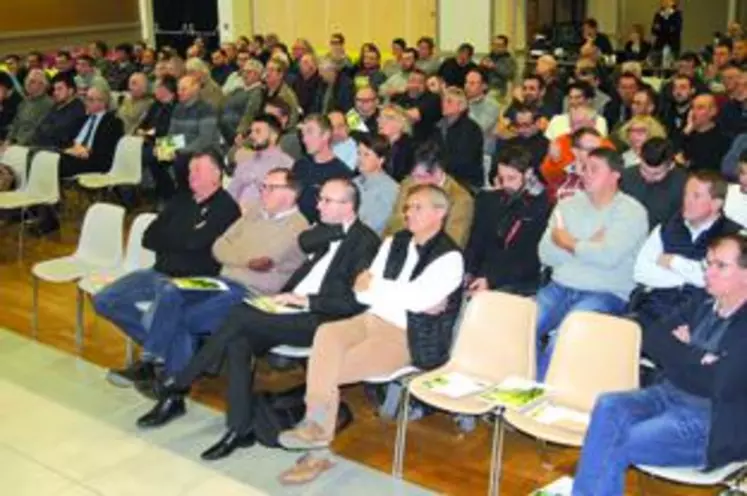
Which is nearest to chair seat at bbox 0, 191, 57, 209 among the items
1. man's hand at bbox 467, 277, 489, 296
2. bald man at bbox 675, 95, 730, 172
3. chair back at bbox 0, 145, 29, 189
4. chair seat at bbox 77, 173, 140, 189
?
chair back at bbox 0, 145, 29, 189

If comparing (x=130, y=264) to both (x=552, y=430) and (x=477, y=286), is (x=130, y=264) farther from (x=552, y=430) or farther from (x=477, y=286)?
(x=552, y=430)

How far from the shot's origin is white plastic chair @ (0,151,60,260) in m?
7.70

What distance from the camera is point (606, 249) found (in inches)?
185

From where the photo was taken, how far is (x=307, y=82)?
1030 centimetres

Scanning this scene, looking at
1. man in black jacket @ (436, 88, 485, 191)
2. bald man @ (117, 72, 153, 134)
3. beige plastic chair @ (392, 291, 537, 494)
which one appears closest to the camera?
beige plastic chair @ (392, 291, 537, 494)

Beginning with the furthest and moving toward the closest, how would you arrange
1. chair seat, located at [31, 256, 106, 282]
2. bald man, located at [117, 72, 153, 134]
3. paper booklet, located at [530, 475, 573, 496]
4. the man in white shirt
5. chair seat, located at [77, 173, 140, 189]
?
bald man, located at [117, 72, 153, 134], chair seat, located at [77, 173, 140, 189], chair seat, located at [31, 256, 106, 282], the man in white shirt, paper booklet, located at [530, 475, 573, 496]

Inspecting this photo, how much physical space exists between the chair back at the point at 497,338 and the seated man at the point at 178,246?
5.32ft

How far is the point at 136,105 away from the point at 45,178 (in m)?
1.84

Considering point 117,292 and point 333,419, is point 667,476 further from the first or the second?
point 117,292

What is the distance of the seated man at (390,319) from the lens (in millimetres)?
4297

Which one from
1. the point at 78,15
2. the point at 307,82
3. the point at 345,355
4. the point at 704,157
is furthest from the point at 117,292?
the point at 78,15

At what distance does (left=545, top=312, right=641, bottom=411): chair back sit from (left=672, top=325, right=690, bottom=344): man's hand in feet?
0.45

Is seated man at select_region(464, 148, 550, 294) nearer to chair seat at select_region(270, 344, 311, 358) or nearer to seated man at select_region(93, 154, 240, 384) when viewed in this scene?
chair seat at select_region(270, 344, 311, 358)

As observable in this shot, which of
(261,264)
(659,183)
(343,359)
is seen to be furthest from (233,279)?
(659,183)
